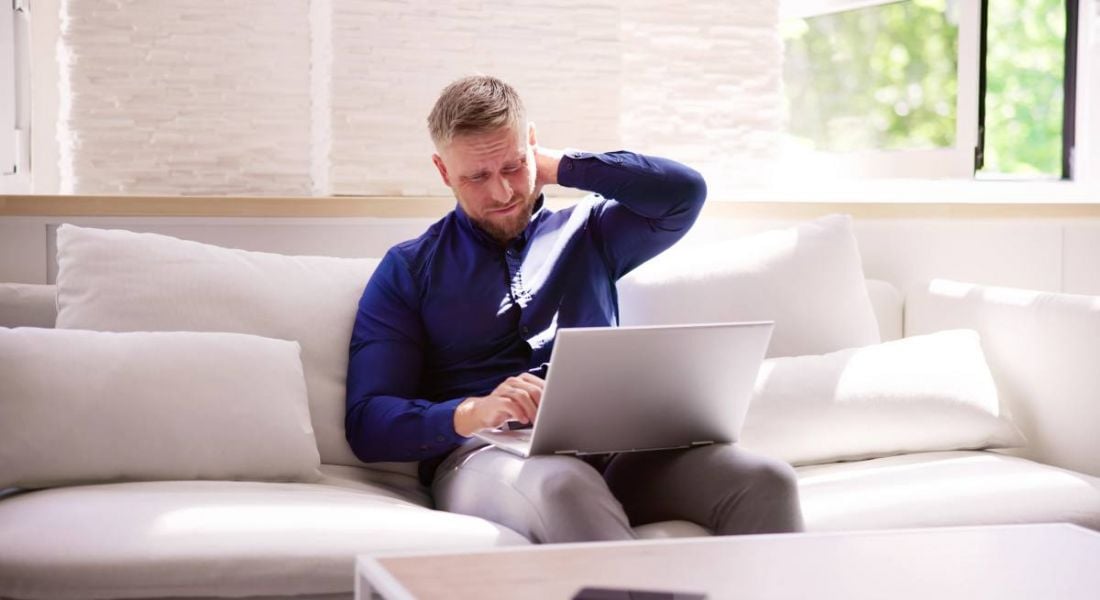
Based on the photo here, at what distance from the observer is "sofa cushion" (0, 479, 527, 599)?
1822 mm

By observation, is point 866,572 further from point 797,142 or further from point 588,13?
point 797,142

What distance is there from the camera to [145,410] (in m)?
2.19

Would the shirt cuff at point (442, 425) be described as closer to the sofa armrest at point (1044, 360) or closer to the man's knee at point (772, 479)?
the man's knee at point (772, 479)

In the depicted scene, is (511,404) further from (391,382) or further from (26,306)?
(26,306)

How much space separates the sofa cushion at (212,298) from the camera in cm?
242

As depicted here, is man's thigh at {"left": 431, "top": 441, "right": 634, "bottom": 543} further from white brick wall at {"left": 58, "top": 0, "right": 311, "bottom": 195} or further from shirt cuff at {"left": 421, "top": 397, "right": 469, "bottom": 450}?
white brick wall at {"left": 58, "top": 0, "right": 311, "bottom": 195}

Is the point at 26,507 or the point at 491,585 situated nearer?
the point at 491,585

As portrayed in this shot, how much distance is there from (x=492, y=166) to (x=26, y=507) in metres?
1.01

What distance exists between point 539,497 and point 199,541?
0.51 metres

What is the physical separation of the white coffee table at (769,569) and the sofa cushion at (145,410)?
0.92 meters

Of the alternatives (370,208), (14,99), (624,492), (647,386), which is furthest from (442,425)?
(14,99)

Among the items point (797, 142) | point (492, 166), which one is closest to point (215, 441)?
point (492, 166)

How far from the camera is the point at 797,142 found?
13.9 ft

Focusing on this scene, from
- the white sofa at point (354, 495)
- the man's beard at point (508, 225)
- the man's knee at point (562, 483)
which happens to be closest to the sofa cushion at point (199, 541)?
the white sofa at point (354, 495)
